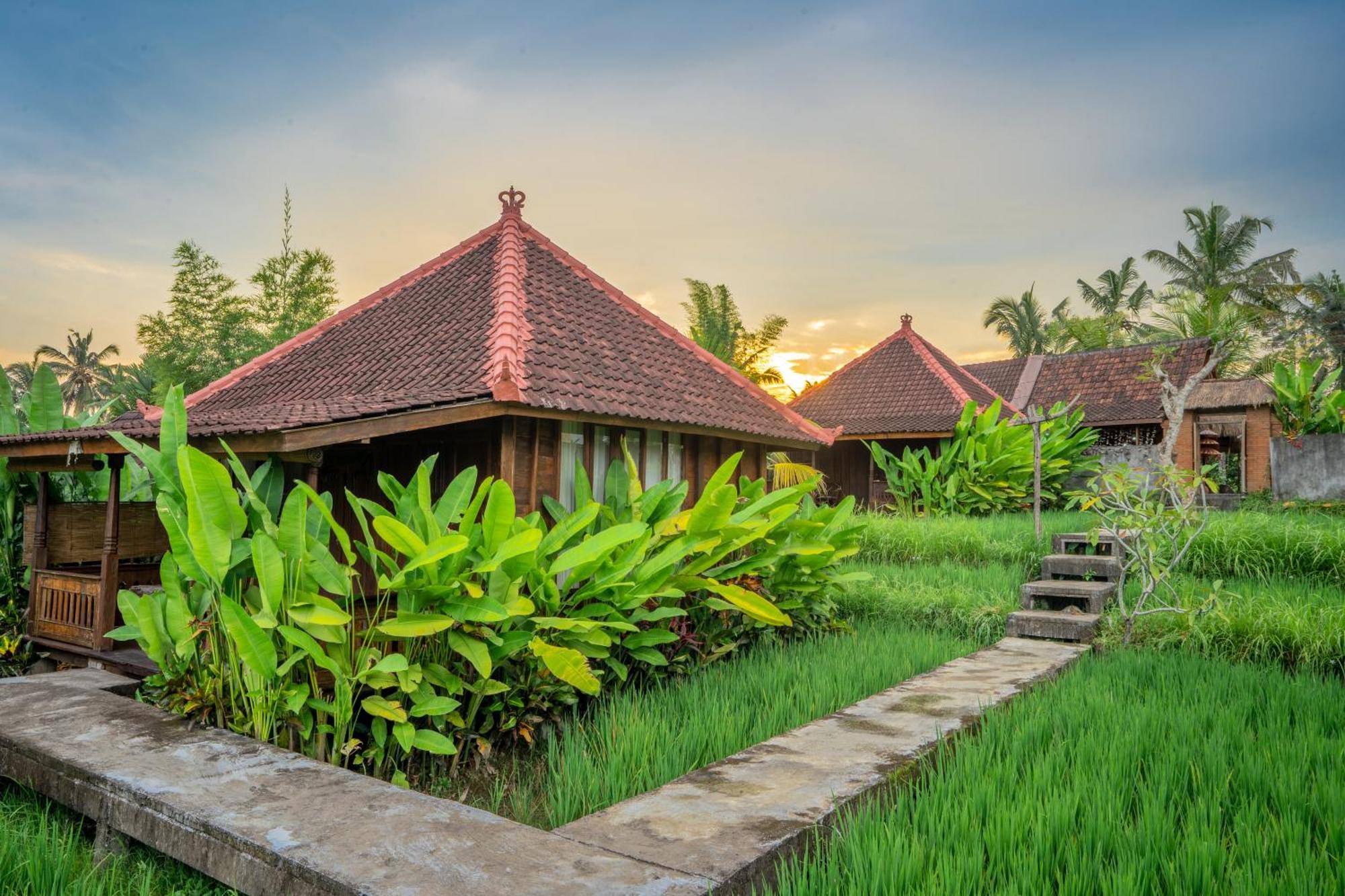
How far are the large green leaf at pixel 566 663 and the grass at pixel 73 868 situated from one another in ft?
5.30

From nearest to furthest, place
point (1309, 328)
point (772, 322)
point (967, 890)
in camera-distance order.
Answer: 1. point (967, 890)
2. point (772, 322)
3. point (1309, 328)

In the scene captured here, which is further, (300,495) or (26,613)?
(26,613)

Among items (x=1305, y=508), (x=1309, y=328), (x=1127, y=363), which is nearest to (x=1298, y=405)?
(x=1305, y=508)

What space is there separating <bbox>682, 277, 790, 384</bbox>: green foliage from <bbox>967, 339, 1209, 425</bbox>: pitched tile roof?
6.32 meters

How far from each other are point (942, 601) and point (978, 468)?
6.82 meters

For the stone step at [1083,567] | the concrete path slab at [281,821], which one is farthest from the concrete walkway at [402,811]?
the stone step at [1083,567]

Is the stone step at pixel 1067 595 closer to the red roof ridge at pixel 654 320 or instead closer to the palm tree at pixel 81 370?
the red roof ridge at pixel 654 320

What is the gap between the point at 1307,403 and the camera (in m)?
14.8

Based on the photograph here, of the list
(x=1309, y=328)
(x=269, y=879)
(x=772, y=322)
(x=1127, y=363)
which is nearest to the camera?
(x=269, y=879)

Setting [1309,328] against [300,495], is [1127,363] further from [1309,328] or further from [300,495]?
[300,495]

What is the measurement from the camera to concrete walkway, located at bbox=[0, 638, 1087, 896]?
7.92ft

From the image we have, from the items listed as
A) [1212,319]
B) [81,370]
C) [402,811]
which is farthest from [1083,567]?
[81,370]

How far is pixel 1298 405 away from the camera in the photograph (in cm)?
1480

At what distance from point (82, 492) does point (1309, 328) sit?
38032 mm
